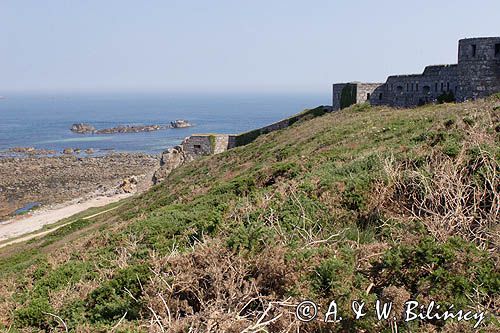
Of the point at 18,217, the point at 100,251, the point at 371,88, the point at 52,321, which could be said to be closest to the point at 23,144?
the point at 18,217

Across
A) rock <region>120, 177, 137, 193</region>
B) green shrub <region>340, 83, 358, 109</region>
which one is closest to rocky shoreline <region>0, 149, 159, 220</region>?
rock <region>120, 177, 137, 193</region>

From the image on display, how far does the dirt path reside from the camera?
1411 inches

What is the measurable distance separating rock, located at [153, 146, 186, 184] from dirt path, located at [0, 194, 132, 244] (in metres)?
5.27

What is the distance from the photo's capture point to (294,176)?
15.4m

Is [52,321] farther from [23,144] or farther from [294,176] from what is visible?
[23,144]

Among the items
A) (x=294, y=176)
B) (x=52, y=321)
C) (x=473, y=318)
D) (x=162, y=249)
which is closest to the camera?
(x=473, y=318)

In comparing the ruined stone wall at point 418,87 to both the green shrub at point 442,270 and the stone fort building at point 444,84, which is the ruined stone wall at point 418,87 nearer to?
the stone fort building at point 444,84

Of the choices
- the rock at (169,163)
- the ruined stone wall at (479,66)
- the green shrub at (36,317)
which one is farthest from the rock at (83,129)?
the green shrub at (36,317)

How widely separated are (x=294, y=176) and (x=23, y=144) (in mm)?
84728

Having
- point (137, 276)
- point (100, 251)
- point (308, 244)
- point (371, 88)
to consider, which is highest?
point (371, 88)

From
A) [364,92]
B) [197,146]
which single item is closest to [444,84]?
[364,92]

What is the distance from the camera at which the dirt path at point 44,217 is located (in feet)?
118

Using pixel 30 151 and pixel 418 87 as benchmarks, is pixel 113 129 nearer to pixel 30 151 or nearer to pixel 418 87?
pixel 30 151

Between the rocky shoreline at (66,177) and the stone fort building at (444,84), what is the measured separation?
21.0m
